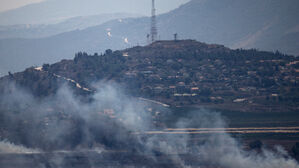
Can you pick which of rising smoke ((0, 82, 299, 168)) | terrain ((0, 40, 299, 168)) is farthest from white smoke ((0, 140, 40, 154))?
terrain ((0, 40, 299, 168))

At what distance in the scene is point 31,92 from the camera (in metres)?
152

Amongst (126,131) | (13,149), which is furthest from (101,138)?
(13,149)

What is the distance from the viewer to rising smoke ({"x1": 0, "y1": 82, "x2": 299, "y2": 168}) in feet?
367

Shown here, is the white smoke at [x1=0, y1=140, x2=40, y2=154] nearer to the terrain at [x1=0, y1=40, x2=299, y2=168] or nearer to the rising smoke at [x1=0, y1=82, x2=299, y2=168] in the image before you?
the rising smoke at [x1=0, y1=82, x2=299, y2=168]

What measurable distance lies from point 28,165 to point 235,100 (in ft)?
319

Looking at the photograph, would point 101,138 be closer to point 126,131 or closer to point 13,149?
point 126,131

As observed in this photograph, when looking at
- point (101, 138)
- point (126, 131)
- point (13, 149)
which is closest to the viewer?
point (13, 149)

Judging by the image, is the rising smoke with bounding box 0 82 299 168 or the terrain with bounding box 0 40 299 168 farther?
the terrain with bounding box 0 40 299 168

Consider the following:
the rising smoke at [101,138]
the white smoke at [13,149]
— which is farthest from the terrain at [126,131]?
the white smoke at [13,149]

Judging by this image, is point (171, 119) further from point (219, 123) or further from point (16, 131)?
point (16, 131)

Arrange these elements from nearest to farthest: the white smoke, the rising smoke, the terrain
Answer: the rising smoke → the terrain → the white smoke

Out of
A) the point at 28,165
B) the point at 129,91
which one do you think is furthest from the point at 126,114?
the point at 129,91

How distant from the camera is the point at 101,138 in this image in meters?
119

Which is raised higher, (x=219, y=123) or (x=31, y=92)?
(x=31, y=92)
